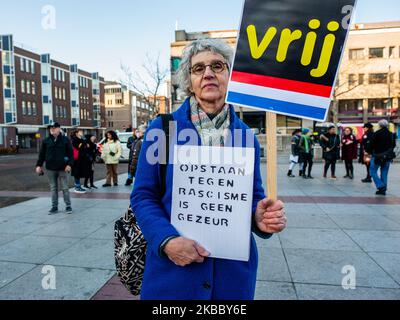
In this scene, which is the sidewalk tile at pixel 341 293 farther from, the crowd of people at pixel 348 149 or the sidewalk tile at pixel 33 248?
the crowd of people at pixel 348 149

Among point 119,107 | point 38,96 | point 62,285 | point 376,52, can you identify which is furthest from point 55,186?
point 119,107

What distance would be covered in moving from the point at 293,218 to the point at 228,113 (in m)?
4.88

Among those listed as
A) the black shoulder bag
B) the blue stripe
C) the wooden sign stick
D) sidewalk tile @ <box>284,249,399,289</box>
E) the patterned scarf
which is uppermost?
the blue stripe

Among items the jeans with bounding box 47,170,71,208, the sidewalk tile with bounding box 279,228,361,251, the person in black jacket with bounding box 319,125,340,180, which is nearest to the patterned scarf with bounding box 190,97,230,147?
the sidewalk tile with bounding box 279,228,361,251

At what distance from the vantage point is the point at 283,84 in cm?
146

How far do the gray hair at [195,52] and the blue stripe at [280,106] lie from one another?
28cm

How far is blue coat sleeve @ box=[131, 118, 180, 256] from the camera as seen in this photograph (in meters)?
1.45

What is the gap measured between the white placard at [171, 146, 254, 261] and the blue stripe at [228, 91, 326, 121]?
0.24 m

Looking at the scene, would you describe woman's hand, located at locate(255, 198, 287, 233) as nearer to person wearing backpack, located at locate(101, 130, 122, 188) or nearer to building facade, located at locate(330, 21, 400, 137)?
person wearing backpack, located at locate(101, 130, 122, 188)

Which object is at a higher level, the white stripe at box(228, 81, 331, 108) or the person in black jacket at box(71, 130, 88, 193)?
the white stripe at box(228, 81, 331, 108)

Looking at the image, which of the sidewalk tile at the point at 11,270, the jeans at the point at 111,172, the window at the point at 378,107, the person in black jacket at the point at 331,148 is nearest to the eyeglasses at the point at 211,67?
the sidewalk tile at the point at 11,270

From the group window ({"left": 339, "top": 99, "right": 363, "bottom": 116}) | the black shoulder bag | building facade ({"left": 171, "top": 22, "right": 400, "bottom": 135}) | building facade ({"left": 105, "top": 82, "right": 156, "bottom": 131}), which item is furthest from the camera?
building facade ({"left": 105, "top": 82, "right": 156, "bottom": 131})
